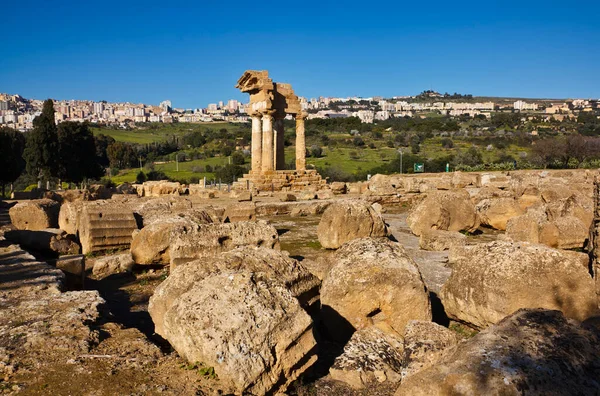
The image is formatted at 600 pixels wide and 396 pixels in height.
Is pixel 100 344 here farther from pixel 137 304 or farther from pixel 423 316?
pixel 423 316

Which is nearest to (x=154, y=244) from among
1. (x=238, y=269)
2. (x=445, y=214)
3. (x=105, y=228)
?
(x=105, y=228)

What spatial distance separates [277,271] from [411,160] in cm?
4625

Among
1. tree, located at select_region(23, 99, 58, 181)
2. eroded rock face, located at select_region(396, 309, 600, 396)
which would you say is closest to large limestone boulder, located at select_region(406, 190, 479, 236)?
eroded rock face, located at select_region(396, 309, 600, 396)

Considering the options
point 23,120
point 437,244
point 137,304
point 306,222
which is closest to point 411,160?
point 306,222

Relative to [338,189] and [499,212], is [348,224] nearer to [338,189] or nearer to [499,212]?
[499,212]

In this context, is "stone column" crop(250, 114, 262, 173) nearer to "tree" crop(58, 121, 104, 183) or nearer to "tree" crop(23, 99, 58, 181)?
"tree" crop(23, 99, 58, 181)

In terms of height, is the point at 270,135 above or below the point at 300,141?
above

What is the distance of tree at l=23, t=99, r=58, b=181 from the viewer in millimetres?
35062

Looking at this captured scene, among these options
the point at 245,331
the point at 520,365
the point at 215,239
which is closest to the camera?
the point at 520,365

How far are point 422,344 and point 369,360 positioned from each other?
0.56m

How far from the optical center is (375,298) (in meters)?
5.50

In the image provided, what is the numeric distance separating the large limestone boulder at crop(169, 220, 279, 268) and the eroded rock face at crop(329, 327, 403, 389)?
3395 millimetres

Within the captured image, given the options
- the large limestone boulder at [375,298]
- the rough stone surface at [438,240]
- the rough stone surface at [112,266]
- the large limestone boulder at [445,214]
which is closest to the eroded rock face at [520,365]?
the large limestone boulder at [375,298]

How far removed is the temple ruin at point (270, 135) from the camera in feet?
88.8
